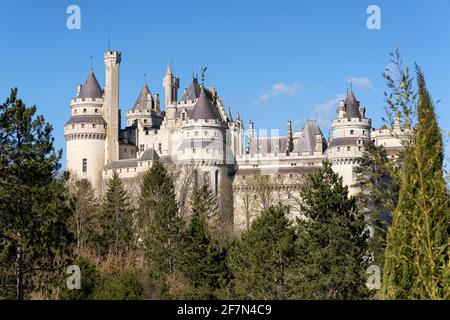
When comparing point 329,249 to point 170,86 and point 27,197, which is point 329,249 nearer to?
point 27,197

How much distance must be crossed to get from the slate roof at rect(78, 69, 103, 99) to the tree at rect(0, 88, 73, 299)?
1917 inches

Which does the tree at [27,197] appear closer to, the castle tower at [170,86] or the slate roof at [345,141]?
the slate roof at [345,141]

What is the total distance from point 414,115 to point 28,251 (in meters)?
18.6

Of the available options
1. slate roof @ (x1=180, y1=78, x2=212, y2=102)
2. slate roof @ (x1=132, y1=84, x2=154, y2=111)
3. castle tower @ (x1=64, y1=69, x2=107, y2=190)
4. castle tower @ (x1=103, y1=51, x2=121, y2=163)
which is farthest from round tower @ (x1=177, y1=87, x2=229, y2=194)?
slate roof @ (x1=132, y1=84, x2=154, y2=111)

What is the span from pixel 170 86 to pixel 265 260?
5266 centimetres

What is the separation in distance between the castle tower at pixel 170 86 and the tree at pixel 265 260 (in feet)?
163

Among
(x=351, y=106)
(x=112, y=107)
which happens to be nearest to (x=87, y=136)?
(x=112, y=107)

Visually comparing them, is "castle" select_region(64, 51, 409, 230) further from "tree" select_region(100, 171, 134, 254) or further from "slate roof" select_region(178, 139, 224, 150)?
"tree" select_region(100, 171, 134, 254)

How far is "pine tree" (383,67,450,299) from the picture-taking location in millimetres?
10164

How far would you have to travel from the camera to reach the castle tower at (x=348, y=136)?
62.4m

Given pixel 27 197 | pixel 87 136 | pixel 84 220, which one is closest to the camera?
pixel 27 197

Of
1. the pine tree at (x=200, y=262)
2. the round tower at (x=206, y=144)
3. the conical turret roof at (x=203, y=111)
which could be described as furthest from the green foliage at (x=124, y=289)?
the conical turret roof at (x=203, y=111)

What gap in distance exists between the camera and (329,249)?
29438mm
